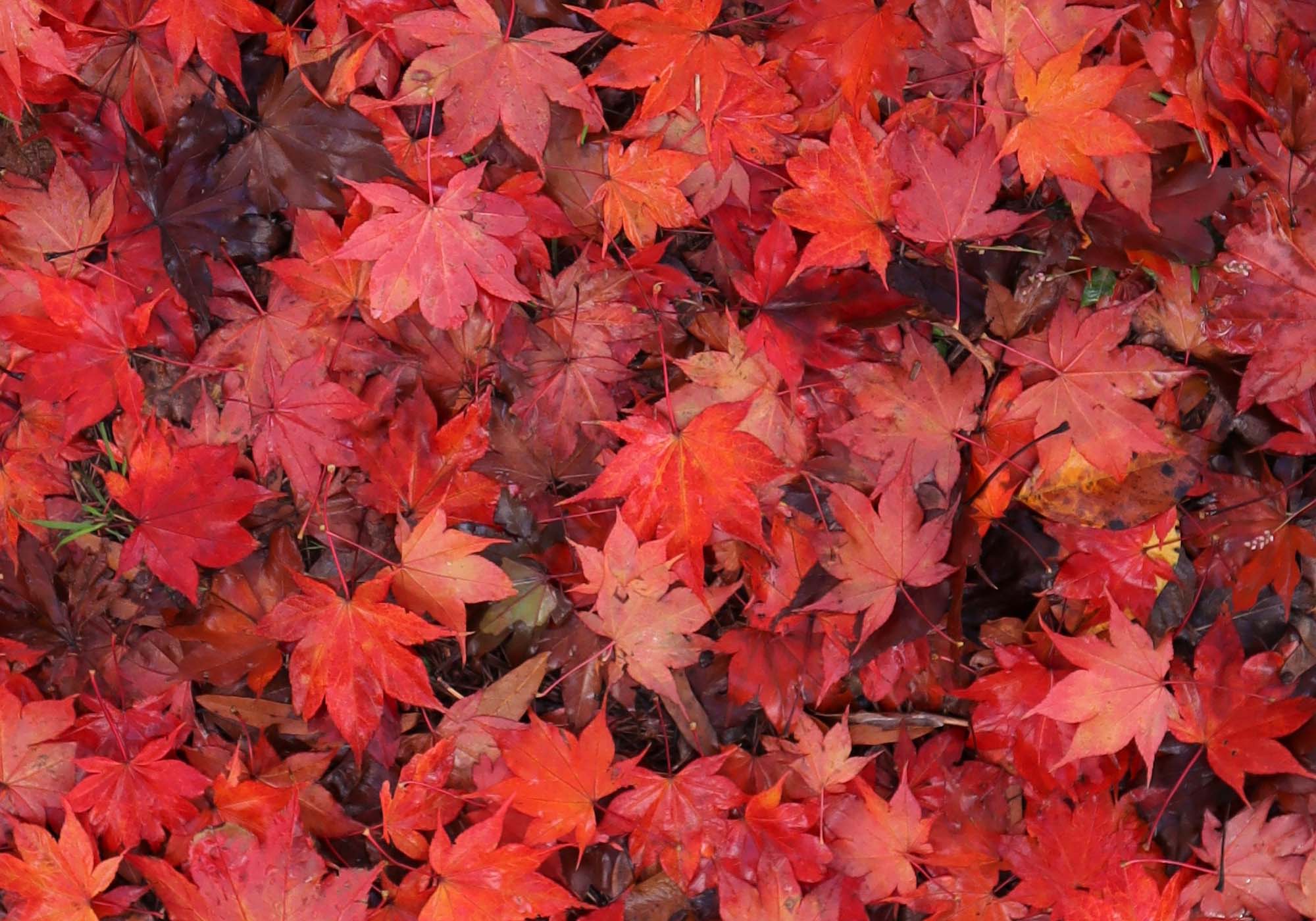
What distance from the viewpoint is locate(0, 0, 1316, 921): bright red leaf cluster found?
3.17ft

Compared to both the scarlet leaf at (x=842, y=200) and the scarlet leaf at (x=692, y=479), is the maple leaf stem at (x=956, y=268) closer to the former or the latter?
the scarlet leaf at (x=842, y=200)

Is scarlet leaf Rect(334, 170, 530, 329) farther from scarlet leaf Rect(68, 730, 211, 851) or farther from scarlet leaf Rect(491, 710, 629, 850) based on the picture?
A: scarlet leaf Rect(68, 730, 211, 851)

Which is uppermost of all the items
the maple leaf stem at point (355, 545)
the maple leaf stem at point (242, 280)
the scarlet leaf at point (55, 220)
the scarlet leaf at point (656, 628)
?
the scarlet leaf at point (55, 220)

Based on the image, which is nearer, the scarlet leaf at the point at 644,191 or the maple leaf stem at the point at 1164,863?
the scarlet leaf at the point at 644,191

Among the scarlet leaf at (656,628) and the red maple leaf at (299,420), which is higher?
the red maple leaf at (299,420)

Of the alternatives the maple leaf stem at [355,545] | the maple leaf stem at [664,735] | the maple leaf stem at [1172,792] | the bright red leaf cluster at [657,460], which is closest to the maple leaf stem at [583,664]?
the bright red leaf cluster at [657,460]

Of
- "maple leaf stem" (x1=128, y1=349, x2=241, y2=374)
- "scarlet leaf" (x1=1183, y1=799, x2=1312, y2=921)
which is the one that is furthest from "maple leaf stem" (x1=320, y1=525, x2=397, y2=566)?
"scarlet leaf" (x1=1183, y1=799, x2=1312, y2=921)

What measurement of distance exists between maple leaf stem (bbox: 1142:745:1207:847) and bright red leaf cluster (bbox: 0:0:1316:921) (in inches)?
0.4

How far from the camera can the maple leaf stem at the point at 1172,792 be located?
1.08 metres

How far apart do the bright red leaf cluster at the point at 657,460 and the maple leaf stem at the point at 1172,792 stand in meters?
0.01

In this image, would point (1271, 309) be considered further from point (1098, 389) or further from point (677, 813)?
point (677, 813)

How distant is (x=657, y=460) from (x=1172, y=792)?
811mm

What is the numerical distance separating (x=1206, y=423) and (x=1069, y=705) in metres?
0.40

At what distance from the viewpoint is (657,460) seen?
3.18ft
